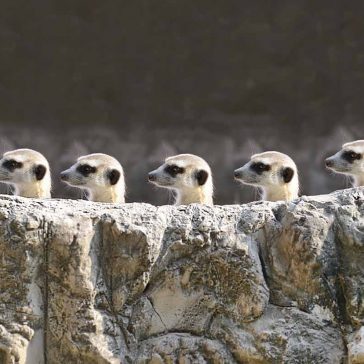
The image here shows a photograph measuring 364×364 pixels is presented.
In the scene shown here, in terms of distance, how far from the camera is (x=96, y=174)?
8664mm

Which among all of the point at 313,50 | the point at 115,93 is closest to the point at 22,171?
the point at 115,93

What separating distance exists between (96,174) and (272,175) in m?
0.91

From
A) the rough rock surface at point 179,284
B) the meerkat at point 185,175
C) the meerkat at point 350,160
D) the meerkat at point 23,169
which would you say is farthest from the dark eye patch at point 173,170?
the rough rock surface at point 179,284

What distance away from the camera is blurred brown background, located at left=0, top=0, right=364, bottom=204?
958 centimetres

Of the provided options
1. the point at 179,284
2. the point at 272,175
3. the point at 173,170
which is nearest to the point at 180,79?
the point at 173,170

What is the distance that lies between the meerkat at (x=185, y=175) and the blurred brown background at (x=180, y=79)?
83 cm

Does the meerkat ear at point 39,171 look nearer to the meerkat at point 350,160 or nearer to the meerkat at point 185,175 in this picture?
the meerkat at point 185,175

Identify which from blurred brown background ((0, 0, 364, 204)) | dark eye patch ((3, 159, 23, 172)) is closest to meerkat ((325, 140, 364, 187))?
blurred brown background ((0, 0, 364, 204))

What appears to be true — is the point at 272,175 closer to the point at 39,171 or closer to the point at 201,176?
the point at 201,176

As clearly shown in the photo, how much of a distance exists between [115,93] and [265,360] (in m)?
3.49

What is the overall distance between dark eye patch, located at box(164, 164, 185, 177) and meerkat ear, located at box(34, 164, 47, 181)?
0.64 m

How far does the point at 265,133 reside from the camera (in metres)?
9.78

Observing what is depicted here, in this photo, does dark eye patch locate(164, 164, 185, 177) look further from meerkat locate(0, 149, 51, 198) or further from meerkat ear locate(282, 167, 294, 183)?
meerkat locate(0, 149, 51, 198)

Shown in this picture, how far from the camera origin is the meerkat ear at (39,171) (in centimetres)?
858
